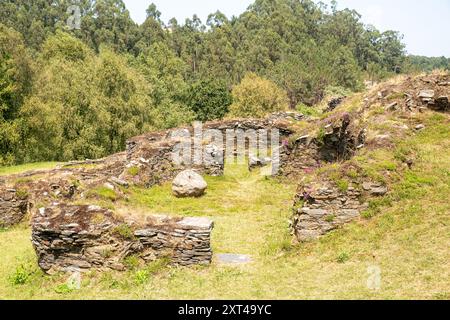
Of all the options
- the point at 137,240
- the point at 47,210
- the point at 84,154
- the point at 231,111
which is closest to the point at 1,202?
the point at 47,210

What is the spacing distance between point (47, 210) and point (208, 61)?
79.9m

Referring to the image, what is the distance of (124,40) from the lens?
93.8 metres

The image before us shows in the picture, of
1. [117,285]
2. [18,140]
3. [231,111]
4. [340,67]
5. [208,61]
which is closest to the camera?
[117,285]

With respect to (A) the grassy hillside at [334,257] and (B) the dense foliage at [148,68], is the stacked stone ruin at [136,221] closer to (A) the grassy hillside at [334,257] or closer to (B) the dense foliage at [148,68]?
(A) the grassy hillside at [334,257]

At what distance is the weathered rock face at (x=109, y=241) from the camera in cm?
991

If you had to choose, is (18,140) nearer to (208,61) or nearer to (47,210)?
(47,210)

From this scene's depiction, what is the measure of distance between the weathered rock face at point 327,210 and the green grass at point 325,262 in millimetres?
274

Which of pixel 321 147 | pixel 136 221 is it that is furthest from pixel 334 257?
pixel 321 147

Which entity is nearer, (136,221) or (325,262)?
(325,262)

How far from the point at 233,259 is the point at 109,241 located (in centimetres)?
319

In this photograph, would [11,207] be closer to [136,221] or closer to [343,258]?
[136,221]

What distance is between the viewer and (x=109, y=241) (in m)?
9.95

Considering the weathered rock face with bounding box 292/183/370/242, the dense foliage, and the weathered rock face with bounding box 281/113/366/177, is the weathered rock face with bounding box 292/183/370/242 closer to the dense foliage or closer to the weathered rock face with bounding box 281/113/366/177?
the weathered rock face with bounding box 281/113/366/177

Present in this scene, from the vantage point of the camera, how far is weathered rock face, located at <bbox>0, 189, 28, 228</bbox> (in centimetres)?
1566
